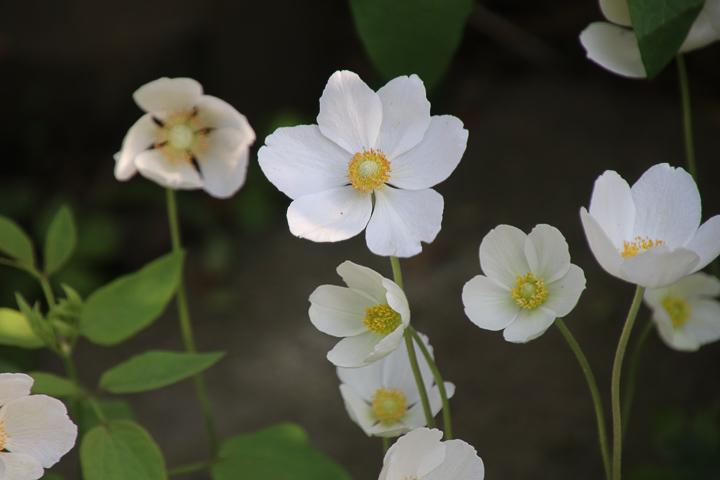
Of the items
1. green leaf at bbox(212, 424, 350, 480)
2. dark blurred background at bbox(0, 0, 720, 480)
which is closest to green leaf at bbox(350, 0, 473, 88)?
green leaf at bbox(212, 424, 350, 480)

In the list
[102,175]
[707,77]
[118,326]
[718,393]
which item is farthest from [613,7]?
[102,175]

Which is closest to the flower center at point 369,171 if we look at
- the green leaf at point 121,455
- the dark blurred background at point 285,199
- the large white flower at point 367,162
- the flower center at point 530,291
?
the large white flower at point 367,162

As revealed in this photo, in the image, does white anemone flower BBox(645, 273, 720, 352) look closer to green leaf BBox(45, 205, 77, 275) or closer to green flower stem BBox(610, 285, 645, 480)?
green flower stem BBox(610, 285, 645, 480)

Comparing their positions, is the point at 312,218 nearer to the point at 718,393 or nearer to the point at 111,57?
the point at 718,393

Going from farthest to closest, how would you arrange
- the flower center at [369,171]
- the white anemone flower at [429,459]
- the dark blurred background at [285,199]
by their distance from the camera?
the dark blurred background at [285,199], the flower center at [369,171], the white anemone flower at [429,459]

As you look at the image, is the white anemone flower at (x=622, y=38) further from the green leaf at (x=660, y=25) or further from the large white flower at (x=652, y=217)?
the large white flower at (x=652, y=217)

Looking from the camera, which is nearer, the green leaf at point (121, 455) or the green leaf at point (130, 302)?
the green leaf at point (121, 455)

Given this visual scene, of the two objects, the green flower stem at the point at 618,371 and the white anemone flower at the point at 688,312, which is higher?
the green flower stem at the point at 618,371

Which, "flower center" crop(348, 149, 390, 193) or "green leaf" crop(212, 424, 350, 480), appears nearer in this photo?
"flower center" crop(348, 149, 390, 193)

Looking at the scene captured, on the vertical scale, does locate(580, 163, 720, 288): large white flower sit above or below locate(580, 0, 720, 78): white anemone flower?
below
